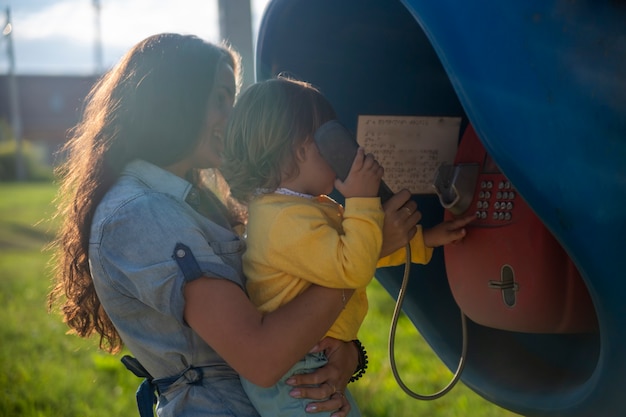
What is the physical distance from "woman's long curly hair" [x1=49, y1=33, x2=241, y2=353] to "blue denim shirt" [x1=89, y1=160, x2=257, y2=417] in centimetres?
5

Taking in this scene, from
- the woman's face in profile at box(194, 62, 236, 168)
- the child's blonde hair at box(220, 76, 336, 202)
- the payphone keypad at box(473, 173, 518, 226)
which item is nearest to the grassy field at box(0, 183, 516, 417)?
the woman's face in profile at box(194, 62, 236, 168)

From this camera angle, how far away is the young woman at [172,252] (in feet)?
5.16

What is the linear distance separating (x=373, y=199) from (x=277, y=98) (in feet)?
0.91

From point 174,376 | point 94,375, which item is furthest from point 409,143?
point 94,375

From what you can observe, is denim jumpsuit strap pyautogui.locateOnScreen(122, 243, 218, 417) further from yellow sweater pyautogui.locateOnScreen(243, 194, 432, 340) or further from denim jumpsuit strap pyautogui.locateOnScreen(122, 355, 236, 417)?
yellow sweater pyautogui.locateOnScreen(243, 194, 432, 340)

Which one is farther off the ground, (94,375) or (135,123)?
(135,123)

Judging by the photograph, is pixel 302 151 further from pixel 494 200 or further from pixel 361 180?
pixel 494 200

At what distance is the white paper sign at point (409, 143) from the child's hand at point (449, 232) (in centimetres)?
26

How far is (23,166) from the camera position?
26.8 metres

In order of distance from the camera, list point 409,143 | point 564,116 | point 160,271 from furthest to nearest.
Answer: point 409,143
point 160,271
point 564,116

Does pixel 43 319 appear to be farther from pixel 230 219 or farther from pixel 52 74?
pixel 52 74

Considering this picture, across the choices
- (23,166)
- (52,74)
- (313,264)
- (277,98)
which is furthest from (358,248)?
(52,74)

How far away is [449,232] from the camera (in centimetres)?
187

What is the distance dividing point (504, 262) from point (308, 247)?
40 centimetres
